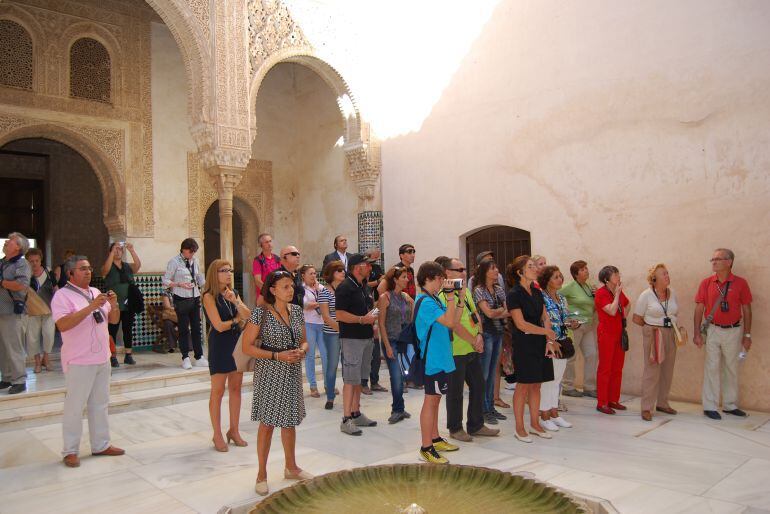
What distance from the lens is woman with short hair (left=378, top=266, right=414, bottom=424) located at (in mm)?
5172

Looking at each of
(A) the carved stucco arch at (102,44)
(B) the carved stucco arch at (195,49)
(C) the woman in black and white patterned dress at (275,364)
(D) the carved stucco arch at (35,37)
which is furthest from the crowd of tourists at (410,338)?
(A) the carved stucco arch at (102,44)

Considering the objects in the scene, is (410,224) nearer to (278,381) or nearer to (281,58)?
(281,58)

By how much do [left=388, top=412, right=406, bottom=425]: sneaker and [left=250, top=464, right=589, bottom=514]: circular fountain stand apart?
6.23 ft

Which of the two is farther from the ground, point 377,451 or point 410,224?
point 410,224

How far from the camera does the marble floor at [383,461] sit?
3502mm

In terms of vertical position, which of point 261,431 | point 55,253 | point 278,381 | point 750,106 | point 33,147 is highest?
point 33,147

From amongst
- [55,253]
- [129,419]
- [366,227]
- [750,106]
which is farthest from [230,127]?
[55,253]

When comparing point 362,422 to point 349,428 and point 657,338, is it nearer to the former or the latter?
point 349,428

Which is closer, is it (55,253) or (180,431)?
(180,431)

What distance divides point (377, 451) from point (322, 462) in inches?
17.7

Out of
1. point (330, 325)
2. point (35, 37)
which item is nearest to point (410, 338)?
point (330, 325)

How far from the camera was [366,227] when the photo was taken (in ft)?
30.9

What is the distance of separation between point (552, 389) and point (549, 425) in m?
0.29

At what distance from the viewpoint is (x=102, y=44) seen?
885 cm
